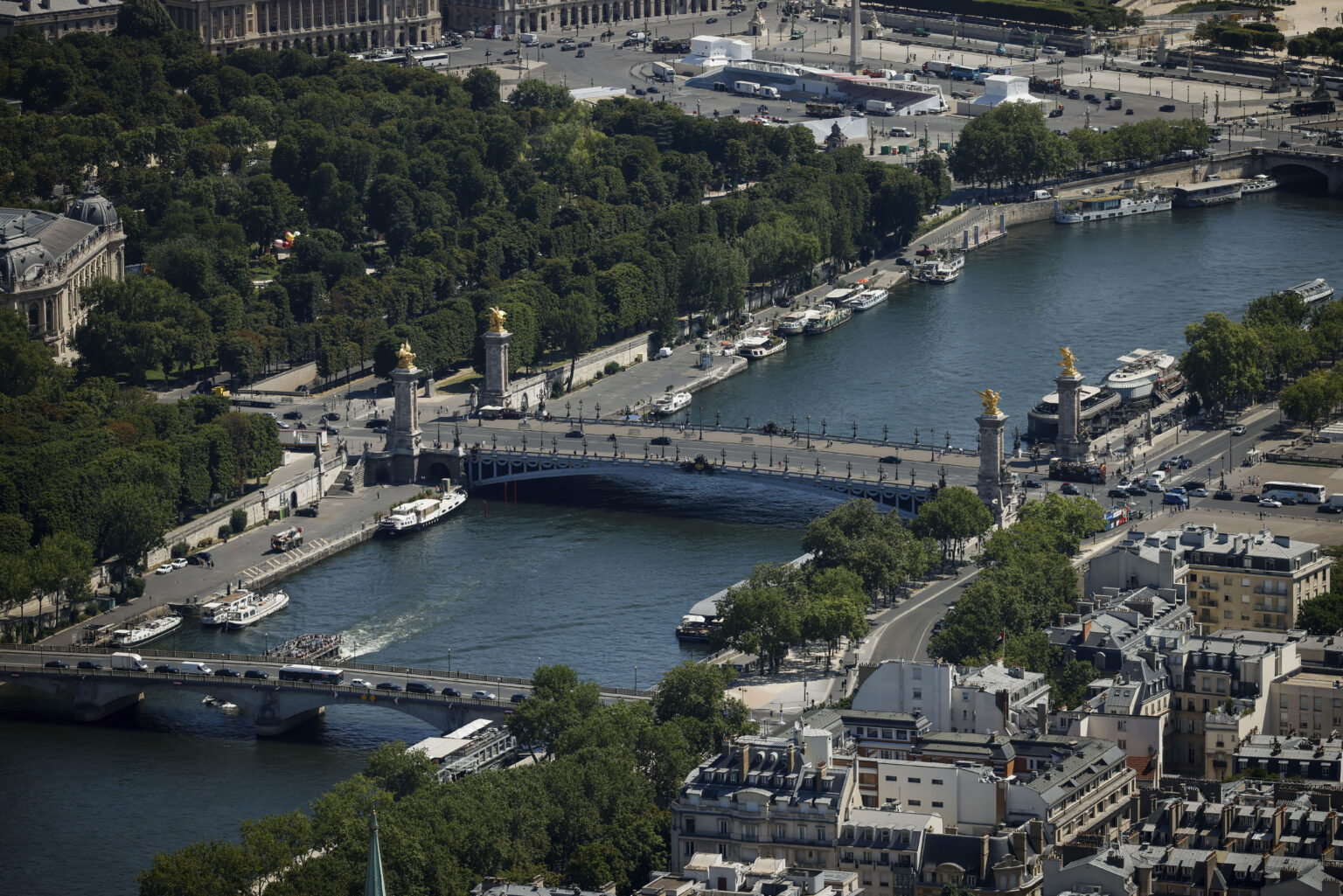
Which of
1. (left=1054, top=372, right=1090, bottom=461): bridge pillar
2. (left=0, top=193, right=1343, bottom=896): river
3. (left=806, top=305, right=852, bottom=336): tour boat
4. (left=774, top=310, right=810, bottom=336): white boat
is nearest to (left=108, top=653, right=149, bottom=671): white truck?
(left=0, top=193, right=1343, bottom=896): river

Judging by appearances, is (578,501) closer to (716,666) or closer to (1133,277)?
(716,666)

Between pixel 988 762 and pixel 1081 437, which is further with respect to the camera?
pixel 1081 437

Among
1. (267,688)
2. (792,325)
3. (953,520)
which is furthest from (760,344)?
(267,688)

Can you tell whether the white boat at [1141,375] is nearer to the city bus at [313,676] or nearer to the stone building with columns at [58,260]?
the city bus at [313,676]

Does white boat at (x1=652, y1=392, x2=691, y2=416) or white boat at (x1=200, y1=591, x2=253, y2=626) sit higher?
white boat at (x1=652, y1=392, x2=691, y2=416)

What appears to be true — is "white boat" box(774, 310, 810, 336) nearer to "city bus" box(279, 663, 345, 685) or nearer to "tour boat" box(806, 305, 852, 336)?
"tour boat" box(806, 305, 852, 336)

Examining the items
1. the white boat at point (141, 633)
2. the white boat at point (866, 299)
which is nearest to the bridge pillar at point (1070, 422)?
the white boat at point (866, 299)

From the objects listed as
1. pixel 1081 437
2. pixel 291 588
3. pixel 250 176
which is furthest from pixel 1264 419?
pixel 250 176
